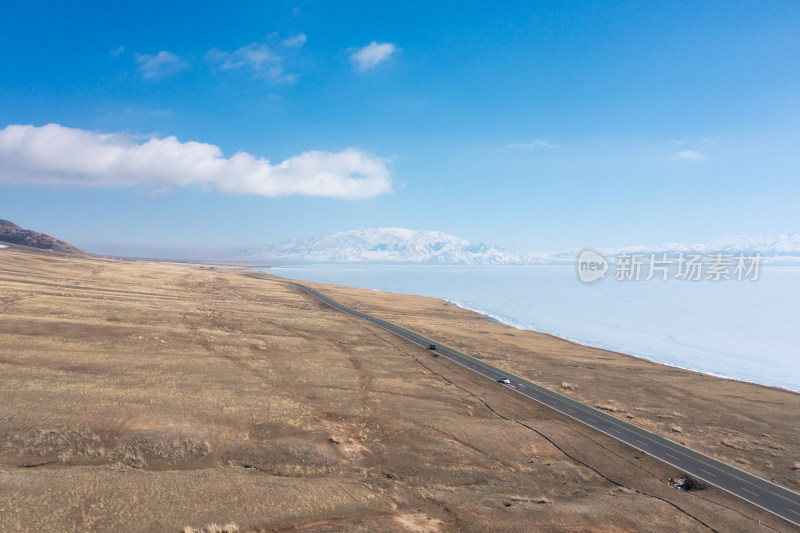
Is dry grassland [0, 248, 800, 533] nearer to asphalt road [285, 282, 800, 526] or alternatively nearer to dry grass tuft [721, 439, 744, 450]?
dry grass tuft [721, 439, 744, 450]

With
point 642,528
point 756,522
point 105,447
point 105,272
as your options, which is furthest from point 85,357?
point 105,272

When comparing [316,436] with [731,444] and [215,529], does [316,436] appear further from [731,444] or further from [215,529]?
[731,444]

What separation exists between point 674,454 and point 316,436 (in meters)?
31.1

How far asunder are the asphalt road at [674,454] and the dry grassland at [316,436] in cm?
210

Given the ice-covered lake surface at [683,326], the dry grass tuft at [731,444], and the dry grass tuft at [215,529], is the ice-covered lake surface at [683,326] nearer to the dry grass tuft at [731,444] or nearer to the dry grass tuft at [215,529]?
the dry grass tuft at [731,444]

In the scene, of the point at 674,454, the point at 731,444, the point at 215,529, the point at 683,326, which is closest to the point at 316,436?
the point at 215,529

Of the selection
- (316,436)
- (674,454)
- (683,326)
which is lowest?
(674,454)

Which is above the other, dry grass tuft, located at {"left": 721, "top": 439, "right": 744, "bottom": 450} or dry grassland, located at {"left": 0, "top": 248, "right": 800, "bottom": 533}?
dry grassland, located at {"left": 0, "top": 248, "right": 800, "bottom": 533}

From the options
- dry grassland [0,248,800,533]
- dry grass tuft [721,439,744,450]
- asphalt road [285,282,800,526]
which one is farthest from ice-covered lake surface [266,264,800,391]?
asphalt road [285,282,800,526]

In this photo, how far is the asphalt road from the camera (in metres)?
28.0

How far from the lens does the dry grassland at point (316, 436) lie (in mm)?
20750

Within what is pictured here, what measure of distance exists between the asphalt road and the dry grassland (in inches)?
82.8

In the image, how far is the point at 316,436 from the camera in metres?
30.5

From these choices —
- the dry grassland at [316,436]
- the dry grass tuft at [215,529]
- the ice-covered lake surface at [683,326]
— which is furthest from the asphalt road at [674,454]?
the ice-covered lake surface at [683,326]
